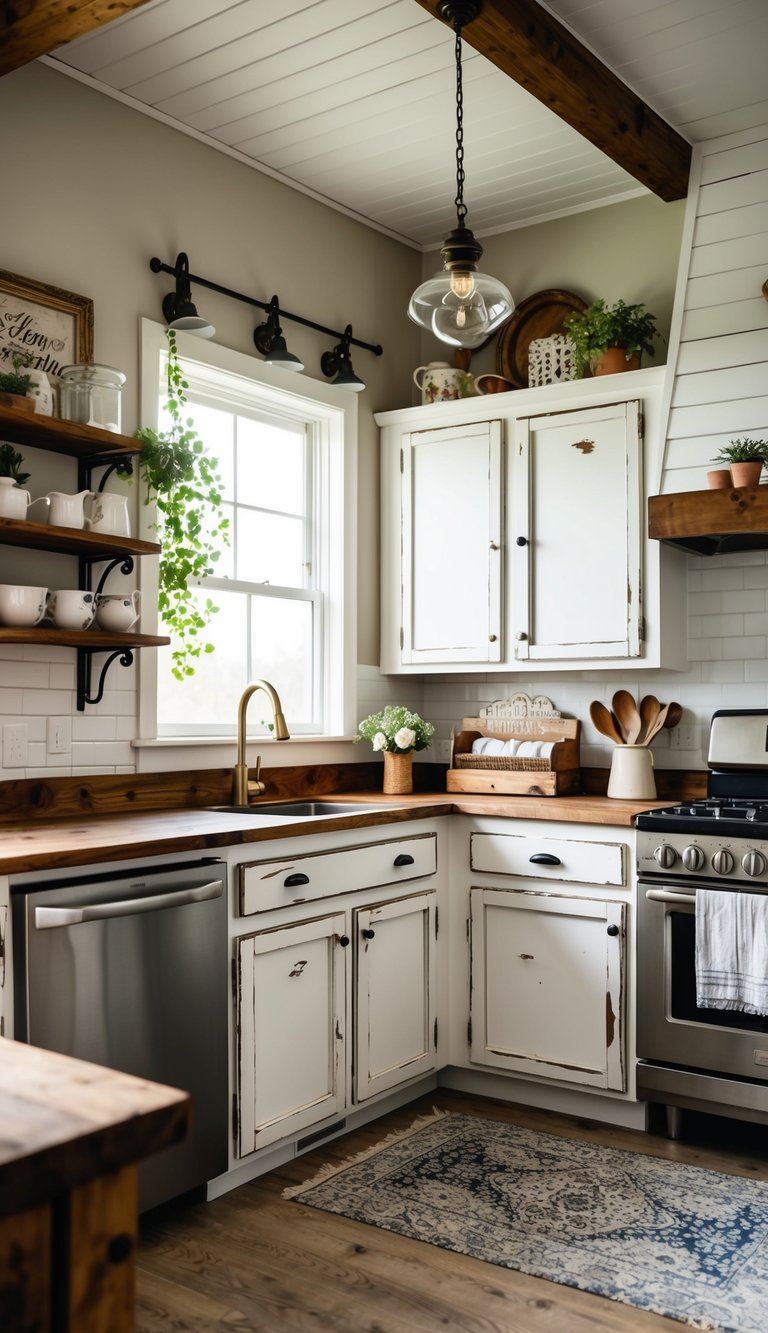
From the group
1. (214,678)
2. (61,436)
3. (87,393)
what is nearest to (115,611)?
(61,436)

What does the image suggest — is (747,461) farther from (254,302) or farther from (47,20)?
(47,20)

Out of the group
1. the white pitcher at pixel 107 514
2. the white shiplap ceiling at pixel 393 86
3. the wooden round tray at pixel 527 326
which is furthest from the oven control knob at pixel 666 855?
the white shiplap ceiling at pixel 393 86

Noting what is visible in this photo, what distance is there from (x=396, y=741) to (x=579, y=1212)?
1702 millimetres

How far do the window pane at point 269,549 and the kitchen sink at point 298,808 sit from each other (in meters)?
0.78

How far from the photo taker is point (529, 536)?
398 centimetres

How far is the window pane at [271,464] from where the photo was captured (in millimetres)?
3955

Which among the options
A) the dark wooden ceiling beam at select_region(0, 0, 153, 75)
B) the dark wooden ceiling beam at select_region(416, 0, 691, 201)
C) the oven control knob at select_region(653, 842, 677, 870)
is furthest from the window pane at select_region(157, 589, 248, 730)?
the dark wooden ceiling beam at select_region(416, 0, 691, 201)

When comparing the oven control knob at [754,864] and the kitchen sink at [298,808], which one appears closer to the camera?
the oven control knob at [754,864]

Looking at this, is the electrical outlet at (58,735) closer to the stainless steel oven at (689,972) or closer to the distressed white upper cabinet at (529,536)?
the distressed white upper cabinet at (529,536)

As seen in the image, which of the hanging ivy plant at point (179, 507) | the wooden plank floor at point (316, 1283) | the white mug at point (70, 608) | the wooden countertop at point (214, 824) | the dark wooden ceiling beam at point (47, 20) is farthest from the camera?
the hanging ivy plant at point (179, 507)

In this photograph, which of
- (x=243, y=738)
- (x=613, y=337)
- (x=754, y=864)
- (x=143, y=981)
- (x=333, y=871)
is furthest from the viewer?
(x=613, y=337)

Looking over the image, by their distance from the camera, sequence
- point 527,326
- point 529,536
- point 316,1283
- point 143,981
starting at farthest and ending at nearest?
1. point 527,326
2. point 529,536
3. point 143,981
4. point 316,1283

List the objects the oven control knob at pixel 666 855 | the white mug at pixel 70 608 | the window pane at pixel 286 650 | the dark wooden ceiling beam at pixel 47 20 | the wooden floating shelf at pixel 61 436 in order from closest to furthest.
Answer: the dark wooden ceiling beam at pixel 47 20
the wooden floating shelf at pixel 61 436
the white mug at pixel 70 608
the oven control knob at pixel 666 855
the window pane at pixel 286 650

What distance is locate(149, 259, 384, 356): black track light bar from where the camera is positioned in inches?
137
